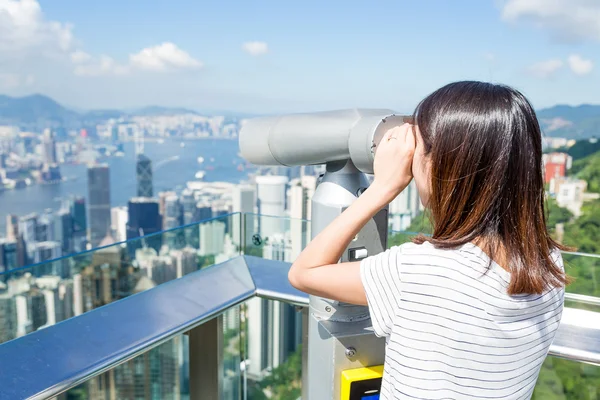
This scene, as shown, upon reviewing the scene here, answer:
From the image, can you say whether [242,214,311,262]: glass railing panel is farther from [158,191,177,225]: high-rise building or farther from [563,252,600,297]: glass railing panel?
[158,191,177,225]: high-rise building

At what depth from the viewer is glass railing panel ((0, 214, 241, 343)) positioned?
132 centimetres

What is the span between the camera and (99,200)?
53.2 ft

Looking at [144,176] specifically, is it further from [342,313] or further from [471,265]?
[471,265]

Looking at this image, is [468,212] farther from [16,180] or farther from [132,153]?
[132,153]

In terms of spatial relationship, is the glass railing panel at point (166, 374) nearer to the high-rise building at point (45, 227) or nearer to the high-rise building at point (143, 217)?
the high-rise building at point (143, 217)

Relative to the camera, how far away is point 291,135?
3.58 ft

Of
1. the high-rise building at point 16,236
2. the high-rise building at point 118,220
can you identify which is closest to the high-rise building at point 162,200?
the high-rise building at point 118,220

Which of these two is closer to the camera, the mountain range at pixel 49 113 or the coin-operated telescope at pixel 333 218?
the coin-operated telescope at pixel 333 218

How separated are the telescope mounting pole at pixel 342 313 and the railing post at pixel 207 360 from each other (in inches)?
19.3

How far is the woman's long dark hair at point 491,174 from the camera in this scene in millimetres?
647

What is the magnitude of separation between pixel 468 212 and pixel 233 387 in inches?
48.0

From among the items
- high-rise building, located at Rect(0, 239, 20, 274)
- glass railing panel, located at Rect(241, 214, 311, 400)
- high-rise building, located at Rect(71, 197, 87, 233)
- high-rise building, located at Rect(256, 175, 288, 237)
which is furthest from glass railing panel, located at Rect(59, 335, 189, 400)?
high-rise building, located at Rect(71, 197, 87, 233)

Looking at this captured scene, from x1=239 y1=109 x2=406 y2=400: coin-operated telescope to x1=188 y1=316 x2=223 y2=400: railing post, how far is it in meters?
0.46

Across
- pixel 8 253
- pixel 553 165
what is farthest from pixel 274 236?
pixel 8 253
